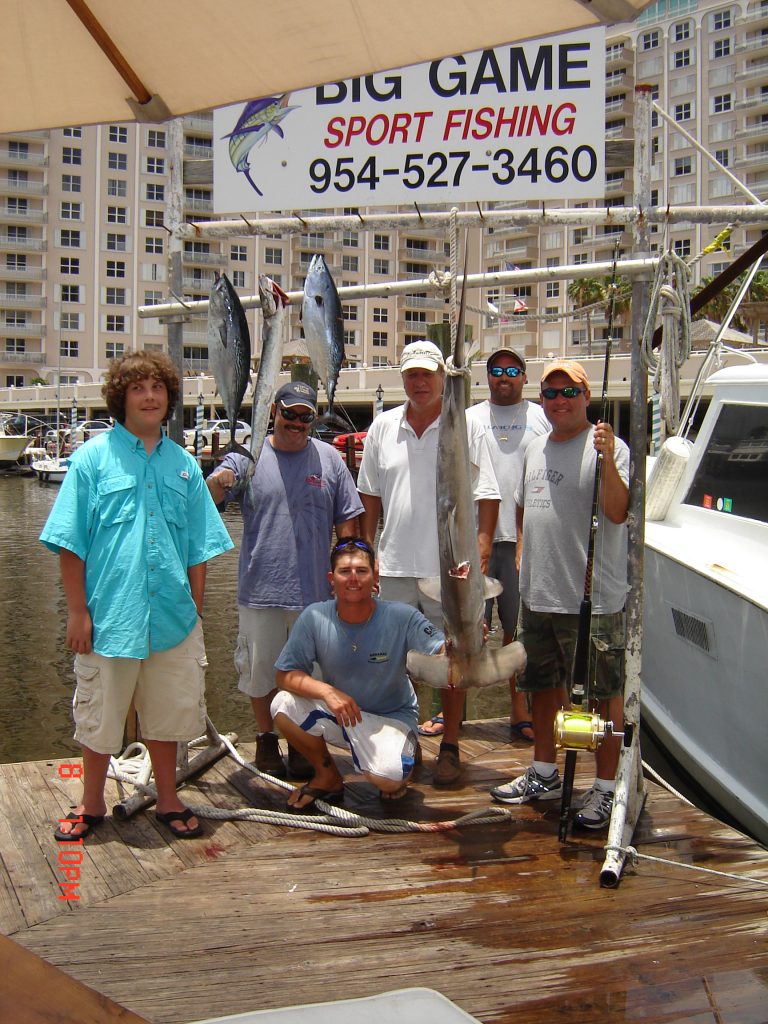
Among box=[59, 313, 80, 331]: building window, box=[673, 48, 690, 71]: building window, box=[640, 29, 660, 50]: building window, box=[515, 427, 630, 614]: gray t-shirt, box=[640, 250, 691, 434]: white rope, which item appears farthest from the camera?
box=[59, 313, 80, 331]: building window

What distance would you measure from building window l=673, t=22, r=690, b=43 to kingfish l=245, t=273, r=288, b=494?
75.8 metres

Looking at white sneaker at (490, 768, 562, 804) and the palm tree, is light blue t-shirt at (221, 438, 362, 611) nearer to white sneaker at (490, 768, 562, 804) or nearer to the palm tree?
white sneaker at (490, 768, 562, 804)

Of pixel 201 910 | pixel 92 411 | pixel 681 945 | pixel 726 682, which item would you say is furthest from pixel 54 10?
pixel 92 411

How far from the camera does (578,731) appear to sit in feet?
11.3

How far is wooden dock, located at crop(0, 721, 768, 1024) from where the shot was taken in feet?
8.53

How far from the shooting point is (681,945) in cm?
286

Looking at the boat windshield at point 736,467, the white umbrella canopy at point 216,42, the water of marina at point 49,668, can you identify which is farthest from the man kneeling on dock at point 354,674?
the boat windshield at point 736,467

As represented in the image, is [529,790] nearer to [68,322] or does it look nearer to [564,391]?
[564,391]

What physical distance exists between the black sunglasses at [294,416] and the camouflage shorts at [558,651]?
133cm

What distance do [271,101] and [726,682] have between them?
3594mm

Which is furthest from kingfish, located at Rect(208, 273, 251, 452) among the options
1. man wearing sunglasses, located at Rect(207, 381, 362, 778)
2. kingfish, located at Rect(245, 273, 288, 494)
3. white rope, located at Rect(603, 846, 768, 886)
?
white rope, located at Rect(603, 846, 768, 886)

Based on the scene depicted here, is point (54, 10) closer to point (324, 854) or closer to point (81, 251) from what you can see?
point (324, 854)

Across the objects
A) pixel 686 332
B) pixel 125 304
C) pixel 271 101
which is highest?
pixel 125 304

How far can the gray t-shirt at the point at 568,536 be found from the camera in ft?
12.6
